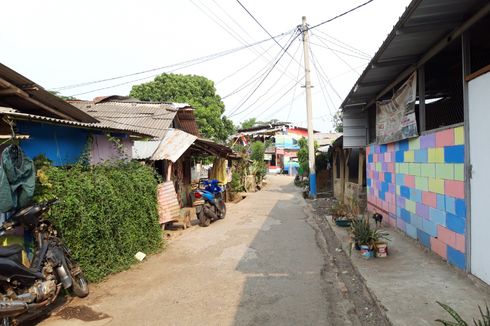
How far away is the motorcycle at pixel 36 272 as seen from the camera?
3.86 meters

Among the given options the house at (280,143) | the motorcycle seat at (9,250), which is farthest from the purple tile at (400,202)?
the house at (280,143)

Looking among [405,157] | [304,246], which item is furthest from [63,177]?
[405,157]

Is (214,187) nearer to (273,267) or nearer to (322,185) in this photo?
(273,267)

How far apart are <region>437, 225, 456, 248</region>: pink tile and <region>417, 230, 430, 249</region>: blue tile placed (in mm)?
528

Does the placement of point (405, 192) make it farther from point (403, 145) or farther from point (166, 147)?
point (166, 147)

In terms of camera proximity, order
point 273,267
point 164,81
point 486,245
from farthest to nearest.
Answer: point 164,81, point 273,267, point 486,245

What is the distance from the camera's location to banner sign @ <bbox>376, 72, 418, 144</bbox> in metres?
7.04

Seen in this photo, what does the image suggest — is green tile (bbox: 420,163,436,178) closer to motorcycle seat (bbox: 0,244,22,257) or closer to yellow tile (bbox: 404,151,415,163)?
yellow tile (bbox: 404,151,415,163)

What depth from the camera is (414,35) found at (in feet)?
18.2

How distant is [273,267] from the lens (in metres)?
6.45

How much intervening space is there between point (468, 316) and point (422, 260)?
228 cm

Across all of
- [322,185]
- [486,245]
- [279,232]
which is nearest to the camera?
[486,245]

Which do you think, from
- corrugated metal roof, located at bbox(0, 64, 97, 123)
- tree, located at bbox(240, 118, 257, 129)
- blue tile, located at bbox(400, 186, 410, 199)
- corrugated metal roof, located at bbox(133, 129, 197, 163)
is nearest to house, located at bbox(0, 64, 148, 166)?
corrugated metal roof, located at bbox(0, 64, 97, 123)

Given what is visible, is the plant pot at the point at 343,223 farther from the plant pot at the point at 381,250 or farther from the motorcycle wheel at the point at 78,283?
the motorcycle wheel at the point at 78,283
